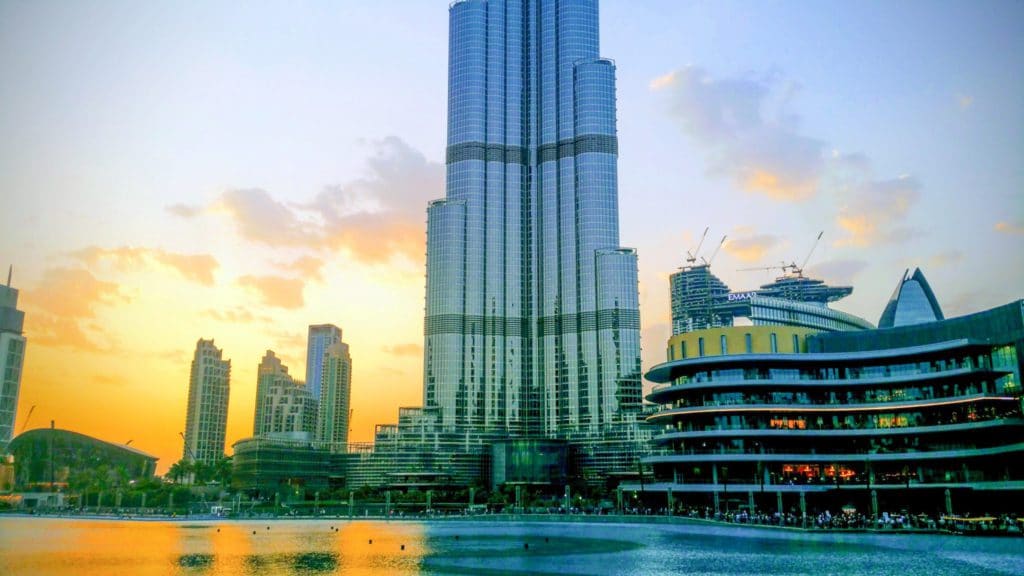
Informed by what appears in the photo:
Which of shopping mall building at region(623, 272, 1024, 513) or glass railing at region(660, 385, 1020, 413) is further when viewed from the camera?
glass railing at region(660, 385, 1020, 413)

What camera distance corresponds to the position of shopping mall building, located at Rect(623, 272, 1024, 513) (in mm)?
135625

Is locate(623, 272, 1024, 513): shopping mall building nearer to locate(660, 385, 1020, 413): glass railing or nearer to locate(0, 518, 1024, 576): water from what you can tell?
locate(660, 385, 1020, 413): glass railing

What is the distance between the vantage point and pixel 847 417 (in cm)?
15238

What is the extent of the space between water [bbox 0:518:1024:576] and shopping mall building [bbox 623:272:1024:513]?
121ft

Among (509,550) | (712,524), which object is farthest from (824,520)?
(509,550)

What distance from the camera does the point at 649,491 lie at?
546 ft

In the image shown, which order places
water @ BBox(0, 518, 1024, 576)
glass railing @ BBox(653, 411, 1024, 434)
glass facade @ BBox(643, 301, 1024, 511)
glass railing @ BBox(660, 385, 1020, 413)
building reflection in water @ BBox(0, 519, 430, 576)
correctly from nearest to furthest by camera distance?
water @ BBox(0, 518, 1024, 576) → building reflection in water @ BBox(0, 519, 430, 576) → glass facade @ BBox(643, 301, 1024, 511) → glass railing @ BBox(653, 411, 1024, 434) → glass railing @ BBox(660, 385, 1020, 413)

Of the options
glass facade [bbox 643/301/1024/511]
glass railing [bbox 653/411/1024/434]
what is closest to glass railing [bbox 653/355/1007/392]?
glass facade [bbox 643/301/1024/511]

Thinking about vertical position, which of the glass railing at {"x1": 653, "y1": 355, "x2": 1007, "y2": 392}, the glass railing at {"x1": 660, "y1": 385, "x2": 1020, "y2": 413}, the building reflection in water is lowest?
the building reflection in water

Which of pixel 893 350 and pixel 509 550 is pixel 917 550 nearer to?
pixel 509 550

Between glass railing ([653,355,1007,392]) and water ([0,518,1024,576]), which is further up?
glass railing ([653,355,1007,392])

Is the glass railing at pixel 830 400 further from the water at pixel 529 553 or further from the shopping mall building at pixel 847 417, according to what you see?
the water at pixel 529 553

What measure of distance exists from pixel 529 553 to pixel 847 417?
92.5 metres

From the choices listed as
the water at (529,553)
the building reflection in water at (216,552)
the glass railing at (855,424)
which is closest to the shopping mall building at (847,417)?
the glass railing at (855,424)
